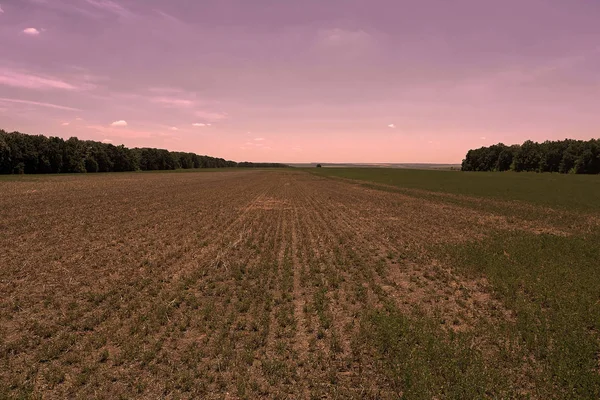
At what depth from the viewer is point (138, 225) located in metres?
20.1

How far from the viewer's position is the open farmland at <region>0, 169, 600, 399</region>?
19.5ft

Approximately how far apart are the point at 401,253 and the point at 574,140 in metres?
148

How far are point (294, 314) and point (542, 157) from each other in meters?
149

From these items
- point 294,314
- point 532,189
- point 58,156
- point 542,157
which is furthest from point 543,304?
point 542,157

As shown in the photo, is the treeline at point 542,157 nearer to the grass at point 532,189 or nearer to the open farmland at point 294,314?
the grass at point 532,189

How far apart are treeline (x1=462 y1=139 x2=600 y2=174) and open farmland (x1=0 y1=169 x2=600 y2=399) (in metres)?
114

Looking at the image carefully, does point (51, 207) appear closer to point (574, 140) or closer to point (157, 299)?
point (157, 299)

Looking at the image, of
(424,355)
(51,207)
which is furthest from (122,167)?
(424,355)

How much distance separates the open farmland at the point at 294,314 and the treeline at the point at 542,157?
11442 cm

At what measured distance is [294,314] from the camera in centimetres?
875

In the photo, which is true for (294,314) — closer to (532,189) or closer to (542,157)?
(532,189)

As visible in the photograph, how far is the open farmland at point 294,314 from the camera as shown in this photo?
19.5ft

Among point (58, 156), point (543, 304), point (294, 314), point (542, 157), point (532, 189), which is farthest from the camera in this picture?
point (542, 157)

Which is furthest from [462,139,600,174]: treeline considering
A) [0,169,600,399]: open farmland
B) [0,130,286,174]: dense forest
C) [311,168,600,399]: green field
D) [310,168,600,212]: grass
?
[0,130,286,174]: dense forest
